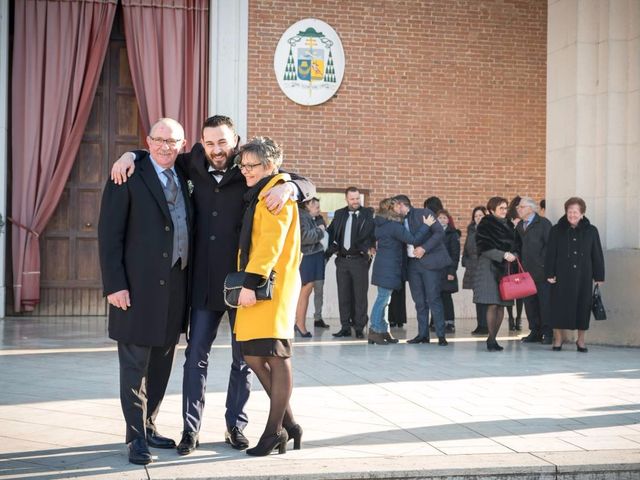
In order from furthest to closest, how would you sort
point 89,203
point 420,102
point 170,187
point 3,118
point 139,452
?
point 420,102
point 89,203
point 3,118
point 170,187
point 139,452

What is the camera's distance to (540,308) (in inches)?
455

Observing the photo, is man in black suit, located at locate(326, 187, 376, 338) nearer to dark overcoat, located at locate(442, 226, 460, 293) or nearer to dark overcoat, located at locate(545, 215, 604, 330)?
dark overcoat, located at locate(442, 226, 460, 293)

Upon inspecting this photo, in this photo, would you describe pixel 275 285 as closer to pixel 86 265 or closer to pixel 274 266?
pixel 274 266

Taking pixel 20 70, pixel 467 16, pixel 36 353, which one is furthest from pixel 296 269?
pixel 467 16

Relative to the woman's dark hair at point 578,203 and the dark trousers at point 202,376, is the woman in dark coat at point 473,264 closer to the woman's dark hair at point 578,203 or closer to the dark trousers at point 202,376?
the woman's dark hair at point 578,203

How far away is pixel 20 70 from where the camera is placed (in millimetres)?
13672

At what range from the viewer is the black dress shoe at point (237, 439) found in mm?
5277

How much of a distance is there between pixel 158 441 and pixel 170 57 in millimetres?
9526

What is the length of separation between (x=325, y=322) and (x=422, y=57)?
169 inches

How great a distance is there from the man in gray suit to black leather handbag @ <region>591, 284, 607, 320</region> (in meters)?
1.59

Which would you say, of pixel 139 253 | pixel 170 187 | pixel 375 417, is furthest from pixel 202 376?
pixel 375 417

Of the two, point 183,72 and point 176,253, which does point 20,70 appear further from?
point 176,253

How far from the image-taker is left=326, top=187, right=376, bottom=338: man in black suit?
11.6m

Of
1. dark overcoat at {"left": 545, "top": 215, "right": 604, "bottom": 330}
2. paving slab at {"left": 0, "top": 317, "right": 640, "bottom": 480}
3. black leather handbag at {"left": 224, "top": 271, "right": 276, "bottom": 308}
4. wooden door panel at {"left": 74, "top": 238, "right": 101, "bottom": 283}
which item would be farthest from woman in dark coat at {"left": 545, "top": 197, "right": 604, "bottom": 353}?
wooden door panel at {"left": 74, "top": 238, "right": 101, "bottom": 283}
